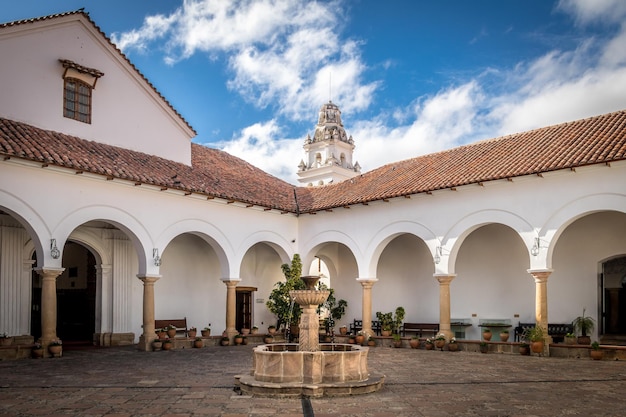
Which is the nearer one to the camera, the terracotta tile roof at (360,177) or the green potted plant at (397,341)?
the terracotta tile roof at (360,177)

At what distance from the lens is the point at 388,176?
20.5 meters

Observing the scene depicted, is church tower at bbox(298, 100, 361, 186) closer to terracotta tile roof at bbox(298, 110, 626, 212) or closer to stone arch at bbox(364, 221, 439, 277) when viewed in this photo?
terracotta tile roof at bbox(298, 110, 626, 212)

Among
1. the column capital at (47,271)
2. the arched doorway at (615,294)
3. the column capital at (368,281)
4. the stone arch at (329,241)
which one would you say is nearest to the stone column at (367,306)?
the column capital at (368,281)

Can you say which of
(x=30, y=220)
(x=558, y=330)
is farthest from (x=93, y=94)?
(x=558, y=330)

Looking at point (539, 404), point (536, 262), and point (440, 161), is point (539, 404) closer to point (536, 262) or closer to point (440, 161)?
point (536, 262)

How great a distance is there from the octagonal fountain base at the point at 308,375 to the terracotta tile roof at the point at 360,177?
7.90m

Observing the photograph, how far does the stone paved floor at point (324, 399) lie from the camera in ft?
26.9

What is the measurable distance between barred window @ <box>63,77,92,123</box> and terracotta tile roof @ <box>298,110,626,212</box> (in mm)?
7829

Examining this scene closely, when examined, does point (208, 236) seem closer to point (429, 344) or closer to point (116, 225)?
Answer: point (116, 225)

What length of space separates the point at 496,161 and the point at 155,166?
9975 mm

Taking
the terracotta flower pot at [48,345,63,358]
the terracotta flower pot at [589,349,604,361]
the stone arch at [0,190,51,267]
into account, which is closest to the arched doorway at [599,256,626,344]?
the terracotta flower pot at [589,349,604,361]

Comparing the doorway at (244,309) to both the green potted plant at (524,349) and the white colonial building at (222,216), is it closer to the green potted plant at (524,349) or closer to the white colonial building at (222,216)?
the white colonial building at (222,216)

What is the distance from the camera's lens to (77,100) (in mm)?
16984

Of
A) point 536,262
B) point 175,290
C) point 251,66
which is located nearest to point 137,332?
point 175,290
